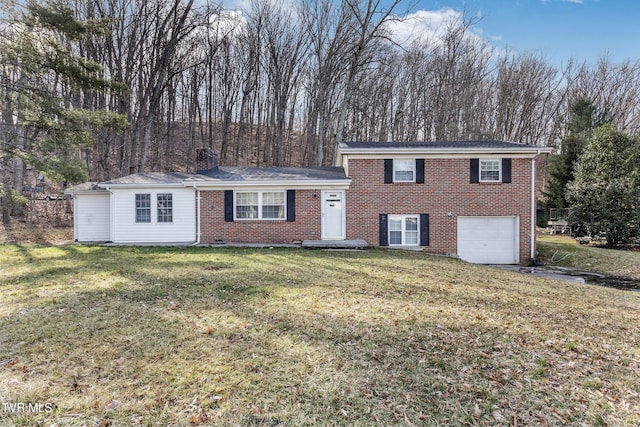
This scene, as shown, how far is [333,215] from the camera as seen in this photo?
44.7 ft

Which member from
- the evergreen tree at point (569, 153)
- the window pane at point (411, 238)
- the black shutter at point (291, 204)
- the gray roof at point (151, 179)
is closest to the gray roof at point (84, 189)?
the gray roof at point (151, 179)

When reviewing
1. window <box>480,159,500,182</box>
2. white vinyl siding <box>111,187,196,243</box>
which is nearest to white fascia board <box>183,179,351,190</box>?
white vinyl siding <box>111,187,196,243</box>

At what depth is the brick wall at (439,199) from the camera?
43.6 ft

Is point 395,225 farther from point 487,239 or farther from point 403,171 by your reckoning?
point 487,239

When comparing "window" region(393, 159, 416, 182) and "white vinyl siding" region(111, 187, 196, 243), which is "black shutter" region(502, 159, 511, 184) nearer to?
"window" region(393, 159, 416, 182)

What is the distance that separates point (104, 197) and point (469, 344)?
15215 mm

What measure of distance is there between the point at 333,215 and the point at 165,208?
6918mm

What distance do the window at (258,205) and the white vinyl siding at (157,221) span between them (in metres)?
1.93

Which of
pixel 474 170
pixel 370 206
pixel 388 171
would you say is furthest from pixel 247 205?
pixel 474 170

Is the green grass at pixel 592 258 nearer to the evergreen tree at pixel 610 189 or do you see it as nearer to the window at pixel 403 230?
the evergreen tree at pixel 610 189

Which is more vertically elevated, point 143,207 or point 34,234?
point 143,207

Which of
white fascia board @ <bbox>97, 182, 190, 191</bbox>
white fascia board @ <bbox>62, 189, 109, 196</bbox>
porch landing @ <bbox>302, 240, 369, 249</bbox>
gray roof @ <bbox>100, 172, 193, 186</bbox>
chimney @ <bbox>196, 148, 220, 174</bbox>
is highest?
chimney @ <bbox>196, 148, 220, 174</bbox>

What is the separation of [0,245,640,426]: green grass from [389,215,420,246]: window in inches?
255

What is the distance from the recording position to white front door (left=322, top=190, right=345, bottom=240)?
13547 millimetres
